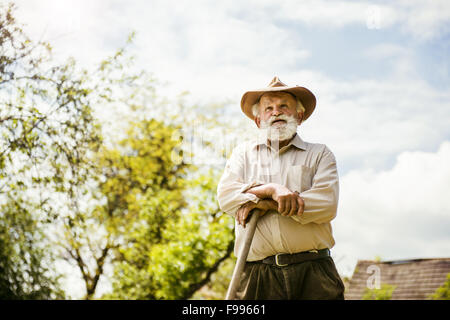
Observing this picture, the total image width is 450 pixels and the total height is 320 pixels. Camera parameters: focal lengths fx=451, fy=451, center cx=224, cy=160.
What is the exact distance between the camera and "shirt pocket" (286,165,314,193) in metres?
3.01

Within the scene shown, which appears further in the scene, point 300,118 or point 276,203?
point 300,118

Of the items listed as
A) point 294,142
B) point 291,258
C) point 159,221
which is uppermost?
point 159,221

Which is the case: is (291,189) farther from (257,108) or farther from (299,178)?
(257,108)

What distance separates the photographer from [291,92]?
10.9 ft

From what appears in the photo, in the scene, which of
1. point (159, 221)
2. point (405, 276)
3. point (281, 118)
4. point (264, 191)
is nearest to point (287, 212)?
point (264, 191)

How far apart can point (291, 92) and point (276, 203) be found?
3.02 feet

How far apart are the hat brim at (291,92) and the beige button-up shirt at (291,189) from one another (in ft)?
1.09

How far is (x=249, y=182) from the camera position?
308cm

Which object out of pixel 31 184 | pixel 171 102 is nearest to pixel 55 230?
pixel 171 102

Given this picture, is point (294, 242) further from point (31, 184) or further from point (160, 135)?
point (160, 135)

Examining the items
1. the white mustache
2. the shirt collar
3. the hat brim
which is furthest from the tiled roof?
the white mustache

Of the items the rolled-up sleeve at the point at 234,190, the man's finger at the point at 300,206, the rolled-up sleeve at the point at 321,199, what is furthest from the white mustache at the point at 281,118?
the man's finger at the point at 300,206

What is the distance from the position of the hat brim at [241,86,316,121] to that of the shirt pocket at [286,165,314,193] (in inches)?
23.5
